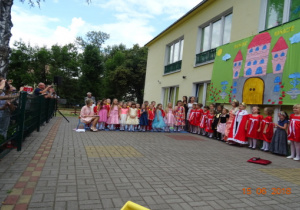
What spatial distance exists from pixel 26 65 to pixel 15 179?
44469mm

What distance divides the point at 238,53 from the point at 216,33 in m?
3.18

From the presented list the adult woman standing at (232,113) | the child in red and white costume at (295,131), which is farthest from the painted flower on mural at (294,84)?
the adult woman standing at (232,113)

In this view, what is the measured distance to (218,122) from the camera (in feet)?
33.0

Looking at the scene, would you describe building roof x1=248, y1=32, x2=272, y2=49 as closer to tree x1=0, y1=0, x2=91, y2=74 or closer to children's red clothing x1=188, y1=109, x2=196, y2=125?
children's red clothing x1=188, y1=109, x2=196, y2=125

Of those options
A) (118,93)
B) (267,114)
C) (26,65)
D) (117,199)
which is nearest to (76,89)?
(118,93)

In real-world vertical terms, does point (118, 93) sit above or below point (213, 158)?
above

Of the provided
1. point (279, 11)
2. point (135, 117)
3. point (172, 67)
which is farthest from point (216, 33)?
point (135, 117)

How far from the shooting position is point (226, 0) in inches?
457

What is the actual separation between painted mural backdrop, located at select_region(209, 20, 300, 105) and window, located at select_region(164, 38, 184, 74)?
5226mm

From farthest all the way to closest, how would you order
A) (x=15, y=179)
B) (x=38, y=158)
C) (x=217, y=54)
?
(x=217, y=54), (x=38, y=158), (x=15, y=179)

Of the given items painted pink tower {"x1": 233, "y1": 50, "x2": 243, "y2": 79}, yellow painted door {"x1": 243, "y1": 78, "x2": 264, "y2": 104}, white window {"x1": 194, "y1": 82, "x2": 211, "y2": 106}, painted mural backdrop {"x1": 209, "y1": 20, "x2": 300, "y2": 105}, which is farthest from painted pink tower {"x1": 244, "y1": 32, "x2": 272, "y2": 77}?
white window {"x1": 194, "y1": 82, "x2": 211, "y2": 106}

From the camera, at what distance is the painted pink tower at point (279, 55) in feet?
25.3

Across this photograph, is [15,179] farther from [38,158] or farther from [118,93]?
[118,93]

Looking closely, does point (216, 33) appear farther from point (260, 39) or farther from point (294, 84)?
point (294, 84)
